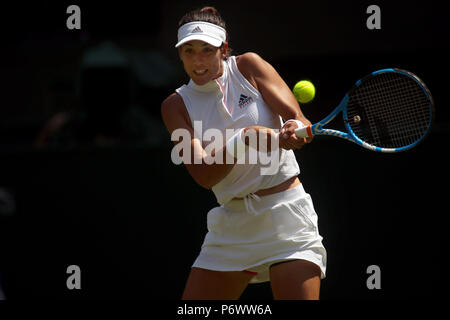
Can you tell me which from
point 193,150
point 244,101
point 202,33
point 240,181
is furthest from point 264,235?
point 202,33

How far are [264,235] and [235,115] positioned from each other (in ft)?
1.70

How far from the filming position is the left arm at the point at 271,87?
2.86m

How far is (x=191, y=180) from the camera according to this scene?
16.4 feet

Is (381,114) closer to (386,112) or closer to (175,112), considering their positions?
(386,112)

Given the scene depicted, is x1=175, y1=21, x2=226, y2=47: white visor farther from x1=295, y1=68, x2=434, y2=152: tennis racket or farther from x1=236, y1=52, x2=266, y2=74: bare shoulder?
x1=295, y1=68, x2=434, y2=152: tennis racket

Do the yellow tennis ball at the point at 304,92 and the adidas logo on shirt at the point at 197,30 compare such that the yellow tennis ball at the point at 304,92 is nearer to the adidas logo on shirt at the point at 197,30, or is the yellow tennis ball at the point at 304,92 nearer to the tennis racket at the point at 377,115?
the tennis racket at the point at 377,115

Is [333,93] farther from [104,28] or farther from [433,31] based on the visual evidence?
[104,28]

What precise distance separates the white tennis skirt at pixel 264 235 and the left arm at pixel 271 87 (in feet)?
1.10

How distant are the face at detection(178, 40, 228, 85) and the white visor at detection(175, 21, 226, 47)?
3cm

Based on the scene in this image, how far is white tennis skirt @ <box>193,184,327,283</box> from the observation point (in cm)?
288

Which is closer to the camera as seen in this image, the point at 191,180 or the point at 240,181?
the point at 240,181

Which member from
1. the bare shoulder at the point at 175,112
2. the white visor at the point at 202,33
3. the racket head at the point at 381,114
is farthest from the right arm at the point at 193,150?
the racket head at the point at 381,114

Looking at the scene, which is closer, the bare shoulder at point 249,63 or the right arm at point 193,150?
the right arm at point 193,150

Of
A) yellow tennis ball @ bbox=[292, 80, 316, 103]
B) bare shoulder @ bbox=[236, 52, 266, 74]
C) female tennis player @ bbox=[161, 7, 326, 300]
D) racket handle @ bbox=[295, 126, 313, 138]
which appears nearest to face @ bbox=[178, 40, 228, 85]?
female tennis player @ bbox=[161, 7, 326, 300]
